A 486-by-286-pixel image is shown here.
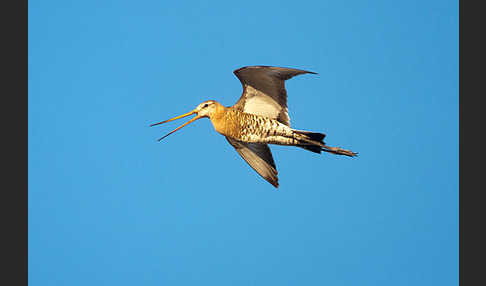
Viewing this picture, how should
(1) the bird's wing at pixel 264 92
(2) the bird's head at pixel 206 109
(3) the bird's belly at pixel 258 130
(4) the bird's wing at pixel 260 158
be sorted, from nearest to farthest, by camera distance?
(1) the bird's wing at pixel 264 92 → (3) the bird's belly at pixel 258 130 → (2) the bird's head at pixel 206 109 → (4) the bird's wing at pixel 260 158

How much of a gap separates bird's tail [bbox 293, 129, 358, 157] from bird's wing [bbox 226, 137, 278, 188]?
2.53 ft

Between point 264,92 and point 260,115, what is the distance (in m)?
0.27

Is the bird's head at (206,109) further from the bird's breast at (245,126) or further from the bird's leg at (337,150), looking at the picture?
the bird's leg at (337,150)

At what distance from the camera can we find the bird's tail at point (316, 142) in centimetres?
609

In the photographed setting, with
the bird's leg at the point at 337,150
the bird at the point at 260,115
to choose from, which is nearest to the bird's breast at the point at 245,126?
the bird at the point at 260,115

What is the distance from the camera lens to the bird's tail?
6090 millimetres

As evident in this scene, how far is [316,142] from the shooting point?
6102 mm

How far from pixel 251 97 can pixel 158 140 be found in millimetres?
1182

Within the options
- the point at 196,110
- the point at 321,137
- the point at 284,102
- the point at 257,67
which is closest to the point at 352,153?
the point at 321,137

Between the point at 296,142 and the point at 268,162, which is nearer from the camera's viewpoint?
the point at 296,142

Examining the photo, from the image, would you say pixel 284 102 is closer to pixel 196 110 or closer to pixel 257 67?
pixel 257 67

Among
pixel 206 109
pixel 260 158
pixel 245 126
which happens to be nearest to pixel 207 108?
pixel 206 109

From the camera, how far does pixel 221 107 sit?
21.0ft

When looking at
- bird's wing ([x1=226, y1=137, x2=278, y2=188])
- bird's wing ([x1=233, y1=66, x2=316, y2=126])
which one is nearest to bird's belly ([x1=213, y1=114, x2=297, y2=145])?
bird's wing ([x1=233, y1=66, x2=316, y2=126])
